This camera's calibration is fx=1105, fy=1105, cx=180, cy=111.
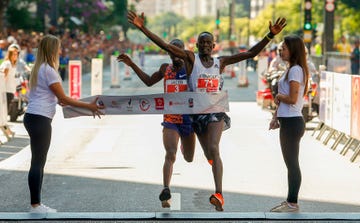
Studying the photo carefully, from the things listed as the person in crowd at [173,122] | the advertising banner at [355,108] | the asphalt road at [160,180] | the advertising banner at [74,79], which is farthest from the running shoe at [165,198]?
the advertising banner at [74,79]

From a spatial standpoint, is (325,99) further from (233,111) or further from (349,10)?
(349,10)

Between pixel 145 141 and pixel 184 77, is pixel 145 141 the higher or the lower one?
the lower one

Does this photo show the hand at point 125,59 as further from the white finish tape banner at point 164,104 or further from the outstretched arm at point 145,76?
the white finish tape banner at point 164,104

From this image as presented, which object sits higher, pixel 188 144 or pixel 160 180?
pixel 188 144

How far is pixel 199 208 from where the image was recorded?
35.3 ft

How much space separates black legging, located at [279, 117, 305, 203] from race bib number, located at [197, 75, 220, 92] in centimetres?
72

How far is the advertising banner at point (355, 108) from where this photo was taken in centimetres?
1584

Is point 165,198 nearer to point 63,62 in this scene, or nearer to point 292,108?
point 292,108

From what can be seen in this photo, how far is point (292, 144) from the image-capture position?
10.2 m

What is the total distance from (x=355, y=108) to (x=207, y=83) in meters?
6.12

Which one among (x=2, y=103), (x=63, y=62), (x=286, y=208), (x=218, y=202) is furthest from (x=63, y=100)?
(x=63, y=62)

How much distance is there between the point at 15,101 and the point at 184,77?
13.0 metres

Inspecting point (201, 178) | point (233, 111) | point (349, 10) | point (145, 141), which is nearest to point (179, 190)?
point (201, 178)

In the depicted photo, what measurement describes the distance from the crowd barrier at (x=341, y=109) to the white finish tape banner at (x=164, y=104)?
218 inches
